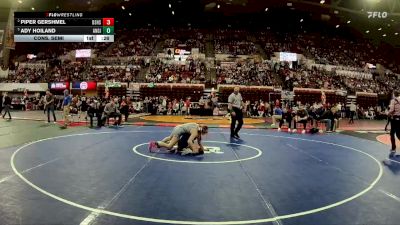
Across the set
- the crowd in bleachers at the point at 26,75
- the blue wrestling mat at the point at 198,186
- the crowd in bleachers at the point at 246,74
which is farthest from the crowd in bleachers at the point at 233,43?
the blue wrestling mat at the point at 198,186

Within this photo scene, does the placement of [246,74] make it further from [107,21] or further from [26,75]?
[26,75]

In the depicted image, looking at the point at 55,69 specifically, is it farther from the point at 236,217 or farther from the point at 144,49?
the point at 236,217

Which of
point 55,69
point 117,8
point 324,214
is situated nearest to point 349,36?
point 117,8

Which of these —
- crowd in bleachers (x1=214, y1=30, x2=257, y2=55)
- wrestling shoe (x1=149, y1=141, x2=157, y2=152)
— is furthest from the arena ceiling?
wrestling shoe (x1=149, y1=141, x2=157, y2=152)

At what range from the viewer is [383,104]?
32.0 metres

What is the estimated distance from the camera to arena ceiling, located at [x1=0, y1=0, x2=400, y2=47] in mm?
28602

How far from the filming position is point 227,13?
36.2 m

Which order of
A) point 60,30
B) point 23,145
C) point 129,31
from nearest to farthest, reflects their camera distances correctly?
1. point 23,145
2. point 60,30
3. point 129,31

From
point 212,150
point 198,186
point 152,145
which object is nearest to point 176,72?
point 212,150

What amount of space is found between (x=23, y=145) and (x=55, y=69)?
27.4m
